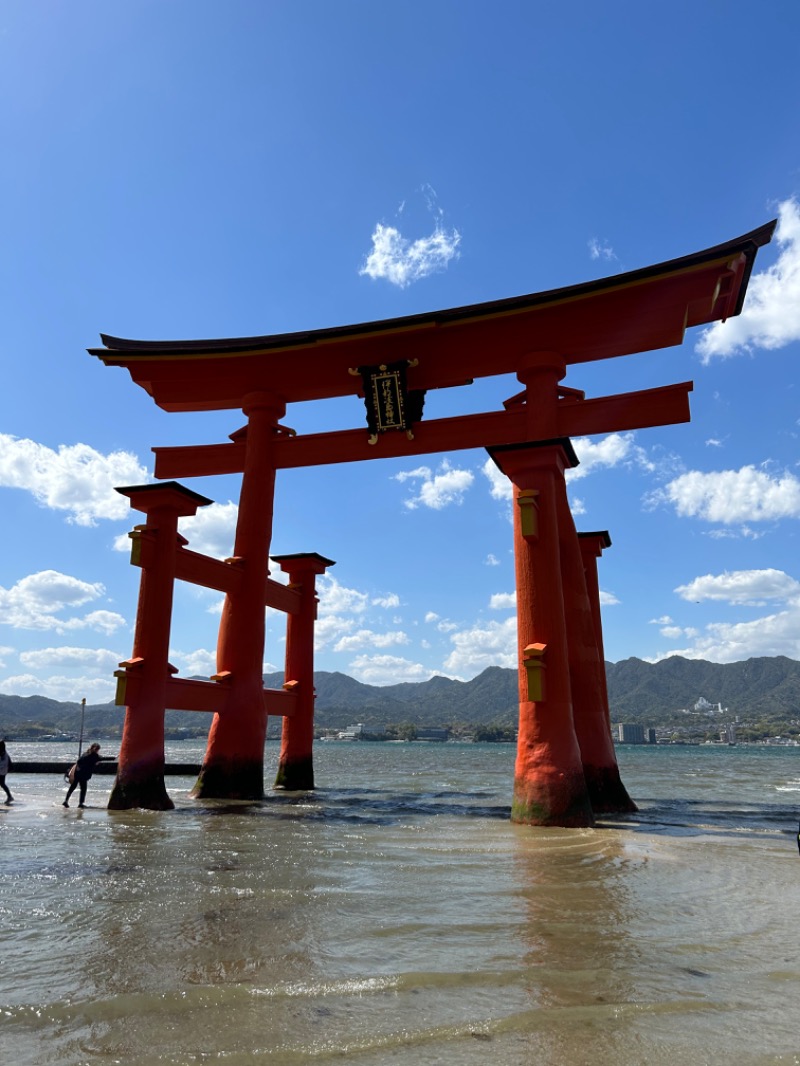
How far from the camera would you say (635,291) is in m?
12.5

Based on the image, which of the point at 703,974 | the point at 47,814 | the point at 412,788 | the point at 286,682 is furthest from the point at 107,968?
the point at 412,788

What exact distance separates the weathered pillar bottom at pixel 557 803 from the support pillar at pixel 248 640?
5296mm

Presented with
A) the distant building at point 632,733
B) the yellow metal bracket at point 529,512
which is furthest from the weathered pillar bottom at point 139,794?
the distant building at point 632,733

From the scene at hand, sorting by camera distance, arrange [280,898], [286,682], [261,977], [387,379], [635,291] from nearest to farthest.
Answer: [261,977] → [280,898] → [635,291] → [387,379] → [286,682]

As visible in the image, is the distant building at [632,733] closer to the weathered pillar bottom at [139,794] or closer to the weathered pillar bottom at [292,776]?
the weathered pillar bottom at [292,776]

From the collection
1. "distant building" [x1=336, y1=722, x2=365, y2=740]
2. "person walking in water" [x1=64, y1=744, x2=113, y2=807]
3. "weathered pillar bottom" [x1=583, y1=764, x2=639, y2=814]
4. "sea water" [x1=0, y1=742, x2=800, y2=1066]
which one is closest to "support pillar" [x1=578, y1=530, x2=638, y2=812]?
"weathered pillar bottom" [x1=583, y1=764, x2=639, y2=814]

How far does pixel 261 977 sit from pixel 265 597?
11544 mm

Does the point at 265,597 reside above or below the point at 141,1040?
above

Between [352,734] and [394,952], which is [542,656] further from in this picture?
[352,734]

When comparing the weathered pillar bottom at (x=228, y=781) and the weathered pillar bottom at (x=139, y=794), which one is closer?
the weathered pillar bottom at (x=139, y=794)

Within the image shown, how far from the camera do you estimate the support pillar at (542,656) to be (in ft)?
34.3

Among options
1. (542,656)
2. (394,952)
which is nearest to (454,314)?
(542,656)

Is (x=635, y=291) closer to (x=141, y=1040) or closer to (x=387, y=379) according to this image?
(x=387, y=379)

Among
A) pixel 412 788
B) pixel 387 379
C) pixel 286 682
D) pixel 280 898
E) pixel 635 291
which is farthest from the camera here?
pixel 412 788
